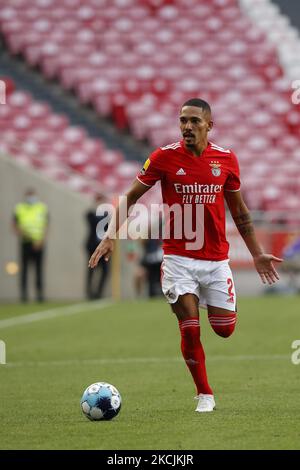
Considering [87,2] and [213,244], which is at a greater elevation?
[87,2]

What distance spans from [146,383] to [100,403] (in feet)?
7.82

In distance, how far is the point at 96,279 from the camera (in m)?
22.5

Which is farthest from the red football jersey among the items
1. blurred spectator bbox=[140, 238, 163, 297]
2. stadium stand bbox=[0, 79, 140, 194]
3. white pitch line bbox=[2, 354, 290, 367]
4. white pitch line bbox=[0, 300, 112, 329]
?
stadium stand bbox=[0, 79, 140, 194]

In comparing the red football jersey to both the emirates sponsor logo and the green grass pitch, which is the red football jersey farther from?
the green grass pitch

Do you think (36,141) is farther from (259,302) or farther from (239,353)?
(239,353)

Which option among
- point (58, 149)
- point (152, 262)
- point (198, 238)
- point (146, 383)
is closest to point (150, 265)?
point (152, 262)

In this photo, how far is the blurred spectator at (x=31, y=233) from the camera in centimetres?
2138

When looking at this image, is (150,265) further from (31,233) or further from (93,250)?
(31,233)

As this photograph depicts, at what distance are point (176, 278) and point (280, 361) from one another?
377cm

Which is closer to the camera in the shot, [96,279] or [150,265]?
[150,265]

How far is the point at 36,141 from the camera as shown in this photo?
981 inches

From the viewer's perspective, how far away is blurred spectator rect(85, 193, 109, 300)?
2092 centimetres

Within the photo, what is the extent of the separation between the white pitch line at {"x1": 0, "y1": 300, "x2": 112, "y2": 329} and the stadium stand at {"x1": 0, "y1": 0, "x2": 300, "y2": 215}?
354 centimetres
